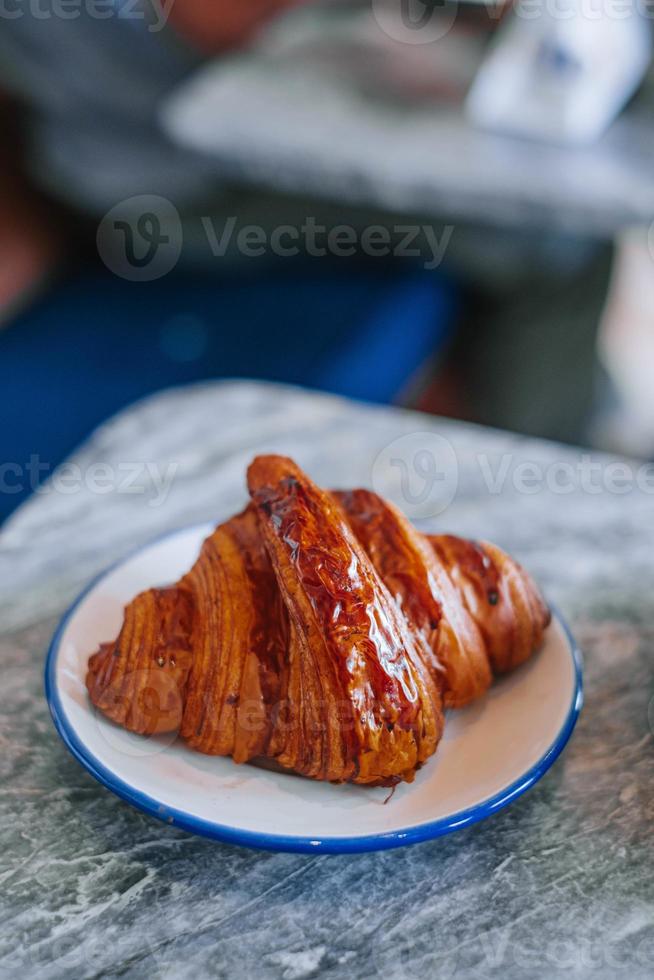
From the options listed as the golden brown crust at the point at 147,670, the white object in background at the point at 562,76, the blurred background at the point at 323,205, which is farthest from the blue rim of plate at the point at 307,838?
the white object in background at the point at 562,76

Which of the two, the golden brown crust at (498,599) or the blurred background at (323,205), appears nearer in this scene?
the golden brown crust at (498,599)

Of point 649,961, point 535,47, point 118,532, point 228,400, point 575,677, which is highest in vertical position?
point 535,47

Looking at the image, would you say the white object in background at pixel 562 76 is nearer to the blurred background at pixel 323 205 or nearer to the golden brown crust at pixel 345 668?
the blurred background at pixel 323 205

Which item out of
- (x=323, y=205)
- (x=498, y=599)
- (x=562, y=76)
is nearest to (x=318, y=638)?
(x=498, y=599)

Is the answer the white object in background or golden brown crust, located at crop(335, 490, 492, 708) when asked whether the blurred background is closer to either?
the white object in background

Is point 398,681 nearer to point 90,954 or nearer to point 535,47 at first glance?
point 90,954

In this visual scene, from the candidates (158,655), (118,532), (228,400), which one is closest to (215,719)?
(158,655)

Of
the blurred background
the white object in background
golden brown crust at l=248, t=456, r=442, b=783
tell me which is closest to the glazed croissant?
golden brown crust at l=248, t=456, r=442, b=783
